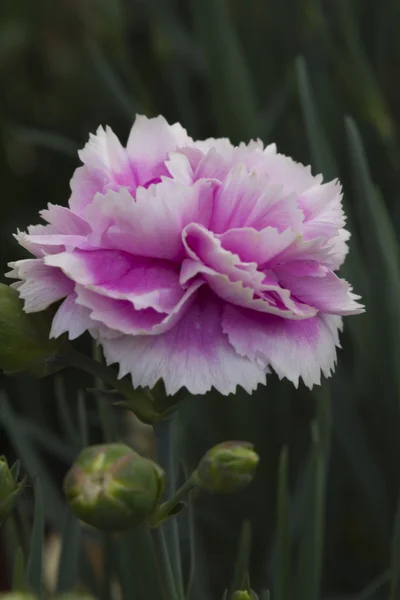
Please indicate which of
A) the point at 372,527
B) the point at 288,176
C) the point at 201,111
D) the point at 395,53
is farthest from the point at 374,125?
the point at 288,176

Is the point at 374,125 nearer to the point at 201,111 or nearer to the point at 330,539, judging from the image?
the point at 201,111

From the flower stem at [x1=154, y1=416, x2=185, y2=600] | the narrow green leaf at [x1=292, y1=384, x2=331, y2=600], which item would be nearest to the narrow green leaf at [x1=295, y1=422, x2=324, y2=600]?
the narrow green leaf at [x1=292, y1=384, x2=331, y2=600]

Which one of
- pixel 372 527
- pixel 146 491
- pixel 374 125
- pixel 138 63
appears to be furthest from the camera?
pixel 138 63

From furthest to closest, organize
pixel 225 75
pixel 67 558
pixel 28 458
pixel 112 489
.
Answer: pixel 225 75 < pixel 28 458 < pixel 67 558 < pixel 112 489

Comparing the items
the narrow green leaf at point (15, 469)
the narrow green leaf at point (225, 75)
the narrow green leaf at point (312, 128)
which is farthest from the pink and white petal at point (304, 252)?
the narrow green leaf at point (225, 75)

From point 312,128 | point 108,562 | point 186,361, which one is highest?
point 312,128

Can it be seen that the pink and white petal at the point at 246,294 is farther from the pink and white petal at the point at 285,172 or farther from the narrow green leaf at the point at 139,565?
the narrow green leaf at the point at 139,565

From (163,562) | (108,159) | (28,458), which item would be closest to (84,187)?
(108,159)

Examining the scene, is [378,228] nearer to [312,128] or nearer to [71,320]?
[312,128]
